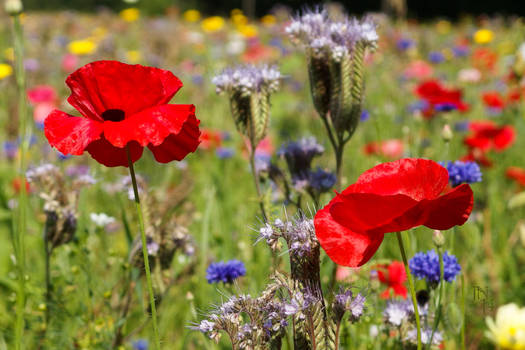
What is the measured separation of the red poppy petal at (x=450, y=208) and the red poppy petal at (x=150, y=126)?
Answer: 0.30 meters

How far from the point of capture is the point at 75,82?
0.71 meters

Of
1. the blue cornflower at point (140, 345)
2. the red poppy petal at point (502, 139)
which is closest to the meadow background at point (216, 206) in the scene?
the blue cornflower at point (140, 345)

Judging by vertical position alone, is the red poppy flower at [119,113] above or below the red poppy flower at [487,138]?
above

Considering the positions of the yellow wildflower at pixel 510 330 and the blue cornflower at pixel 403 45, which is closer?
the yellow wildflower at pixel 510 330

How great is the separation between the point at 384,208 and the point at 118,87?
0.37 metres

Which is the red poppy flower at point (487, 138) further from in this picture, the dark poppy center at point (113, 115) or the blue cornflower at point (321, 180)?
the dark poppy center at point (113, 115)

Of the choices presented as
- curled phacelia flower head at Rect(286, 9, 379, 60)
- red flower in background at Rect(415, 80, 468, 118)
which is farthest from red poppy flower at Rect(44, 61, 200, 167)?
red flower in background at Rect(415, 80, 468, 118)

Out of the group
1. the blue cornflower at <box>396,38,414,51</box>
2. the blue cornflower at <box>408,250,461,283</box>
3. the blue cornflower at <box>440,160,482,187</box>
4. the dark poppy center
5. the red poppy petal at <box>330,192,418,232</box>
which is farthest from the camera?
the blue cornflower at <box>396,38,414,51</box>

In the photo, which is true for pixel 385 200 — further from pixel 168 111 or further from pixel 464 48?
pixel 464 48

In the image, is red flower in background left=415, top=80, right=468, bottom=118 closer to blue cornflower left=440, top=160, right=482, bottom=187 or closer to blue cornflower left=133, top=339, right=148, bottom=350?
blue cornflower left=440, top=160, right=482, bottom=187

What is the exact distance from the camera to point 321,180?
1217 millimetres

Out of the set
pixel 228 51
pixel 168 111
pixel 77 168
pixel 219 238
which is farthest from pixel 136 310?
pixel 228 51

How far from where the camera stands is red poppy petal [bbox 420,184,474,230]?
0.64m

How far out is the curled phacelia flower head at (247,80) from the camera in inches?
43.3
